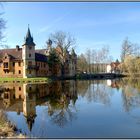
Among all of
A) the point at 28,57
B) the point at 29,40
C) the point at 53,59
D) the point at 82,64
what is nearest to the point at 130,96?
the point at 53,59

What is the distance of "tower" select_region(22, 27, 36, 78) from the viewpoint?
51.8 meters

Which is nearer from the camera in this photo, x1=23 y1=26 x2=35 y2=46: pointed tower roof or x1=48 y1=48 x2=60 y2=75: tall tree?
x1=23 y1=26 x2=35 y2=46: pointed tower roof

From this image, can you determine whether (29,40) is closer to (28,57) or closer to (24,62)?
(28,57)

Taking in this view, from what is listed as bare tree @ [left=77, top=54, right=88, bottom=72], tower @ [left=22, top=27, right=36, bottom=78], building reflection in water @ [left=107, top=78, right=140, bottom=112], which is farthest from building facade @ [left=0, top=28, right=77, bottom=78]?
building reflection in water @ [left=107, top=78, right=140, bottom=112]

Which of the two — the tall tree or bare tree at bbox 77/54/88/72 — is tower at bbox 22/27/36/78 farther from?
bare tree at bbox 77/54/88/72

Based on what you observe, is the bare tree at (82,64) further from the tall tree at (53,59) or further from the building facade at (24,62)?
the tall tree at (53,59)

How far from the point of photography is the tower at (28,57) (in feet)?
170

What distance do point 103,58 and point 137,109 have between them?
6283 cm

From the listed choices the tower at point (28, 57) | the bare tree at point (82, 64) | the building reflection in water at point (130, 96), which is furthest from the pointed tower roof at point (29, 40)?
the building reflection in water at point (130, 96)

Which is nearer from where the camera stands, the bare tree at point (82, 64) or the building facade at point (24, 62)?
the building facade at point (24, 62)

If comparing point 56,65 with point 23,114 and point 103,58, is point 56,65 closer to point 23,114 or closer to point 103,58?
point 103,58

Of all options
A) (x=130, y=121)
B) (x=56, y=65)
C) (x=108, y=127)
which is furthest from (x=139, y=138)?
(x=56, y=65)

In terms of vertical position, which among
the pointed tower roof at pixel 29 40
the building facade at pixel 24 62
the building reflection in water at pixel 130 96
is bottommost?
the building reflection in water at pixel 130 96

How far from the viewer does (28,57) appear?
52.5 metres
